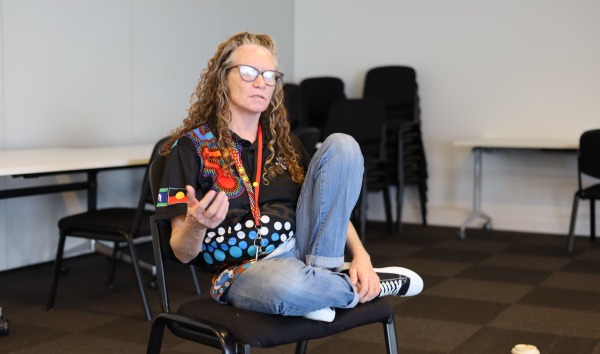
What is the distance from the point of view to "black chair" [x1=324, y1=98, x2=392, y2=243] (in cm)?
567

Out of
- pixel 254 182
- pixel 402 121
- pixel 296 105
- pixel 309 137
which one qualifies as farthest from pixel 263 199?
pixel 296 105

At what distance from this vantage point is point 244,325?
173 cm

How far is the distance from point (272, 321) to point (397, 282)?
1.19 feet

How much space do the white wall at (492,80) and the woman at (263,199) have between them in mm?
4205

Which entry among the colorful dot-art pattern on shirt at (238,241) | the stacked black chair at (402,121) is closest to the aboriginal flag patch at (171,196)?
the colorful dot-art pattern on shirt at (238,241)

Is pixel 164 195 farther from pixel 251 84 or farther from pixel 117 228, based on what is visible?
pixel 117 228

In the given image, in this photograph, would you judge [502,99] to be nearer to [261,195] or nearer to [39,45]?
[39,45]

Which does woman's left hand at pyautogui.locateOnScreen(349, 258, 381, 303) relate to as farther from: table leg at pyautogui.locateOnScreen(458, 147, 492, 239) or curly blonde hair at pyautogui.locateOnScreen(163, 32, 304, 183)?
table leg at pyautogui.locateOnScreen(458, 147, 492, 239)

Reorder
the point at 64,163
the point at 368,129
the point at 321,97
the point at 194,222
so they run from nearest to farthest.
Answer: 1. the point at 194,222
2. the point at 64,163
3. the point at 368,129
4. the point at 321,97

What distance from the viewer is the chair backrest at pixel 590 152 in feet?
15.9

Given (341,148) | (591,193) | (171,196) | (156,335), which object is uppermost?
(341,148)

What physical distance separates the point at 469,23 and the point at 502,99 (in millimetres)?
641

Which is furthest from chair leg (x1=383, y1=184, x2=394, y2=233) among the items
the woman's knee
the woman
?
the woman's knee

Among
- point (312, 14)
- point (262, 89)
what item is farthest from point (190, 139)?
point (312, 14)
